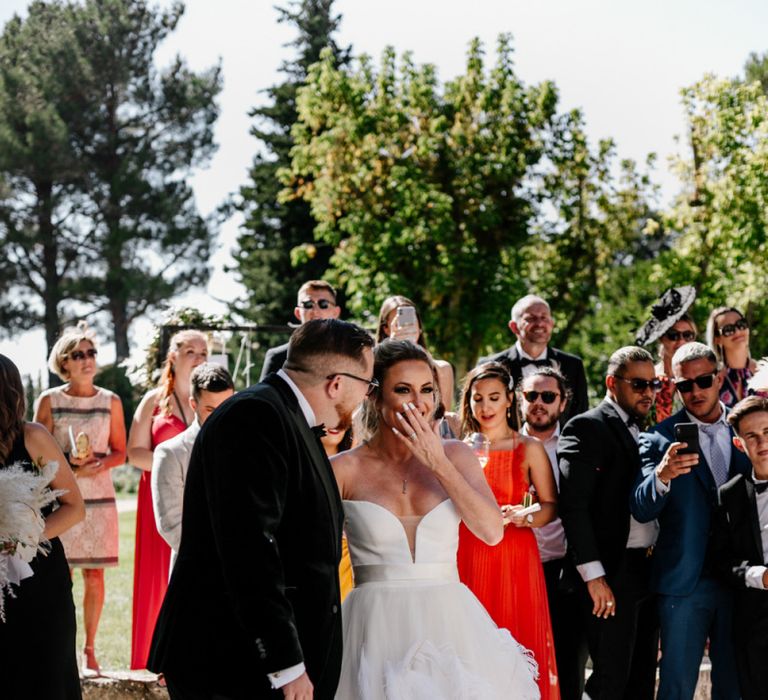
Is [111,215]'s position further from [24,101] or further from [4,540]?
[4,540]

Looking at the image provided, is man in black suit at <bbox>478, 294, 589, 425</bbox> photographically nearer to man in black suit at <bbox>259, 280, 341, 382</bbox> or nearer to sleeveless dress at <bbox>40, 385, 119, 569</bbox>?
man in black suit at <bbox>259, 280, 341, 382</bbox>

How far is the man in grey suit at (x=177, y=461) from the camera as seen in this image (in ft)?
20.8

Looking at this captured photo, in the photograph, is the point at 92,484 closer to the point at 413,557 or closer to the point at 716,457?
the point at 413,557

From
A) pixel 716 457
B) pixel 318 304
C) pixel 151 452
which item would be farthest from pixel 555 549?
pixel 151 452

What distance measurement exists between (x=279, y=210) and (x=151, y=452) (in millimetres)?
31183

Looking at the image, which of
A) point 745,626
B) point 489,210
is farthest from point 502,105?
point 745,626

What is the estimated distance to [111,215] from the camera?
1645 inches

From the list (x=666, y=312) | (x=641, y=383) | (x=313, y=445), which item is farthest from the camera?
(x=666, y=312)

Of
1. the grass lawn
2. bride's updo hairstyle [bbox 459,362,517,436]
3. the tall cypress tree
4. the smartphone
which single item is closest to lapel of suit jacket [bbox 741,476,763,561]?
the smartphone

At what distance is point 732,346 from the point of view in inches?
290

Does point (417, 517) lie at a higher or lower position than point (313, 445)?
lower

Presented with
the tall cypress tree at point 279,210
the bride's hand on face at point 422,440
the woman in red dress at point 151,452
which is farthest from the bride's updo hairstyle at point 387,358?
the tall cypress tree at point 279,210

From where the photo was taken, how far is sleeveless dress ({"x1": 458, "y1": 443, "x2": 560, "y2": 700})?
5.39 metres

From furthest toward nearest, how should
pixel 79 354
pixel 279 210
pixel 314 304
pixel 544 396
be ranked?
pixel 279 210 → pixel 314 304 → pixel 79 354 → pixel 544 396
